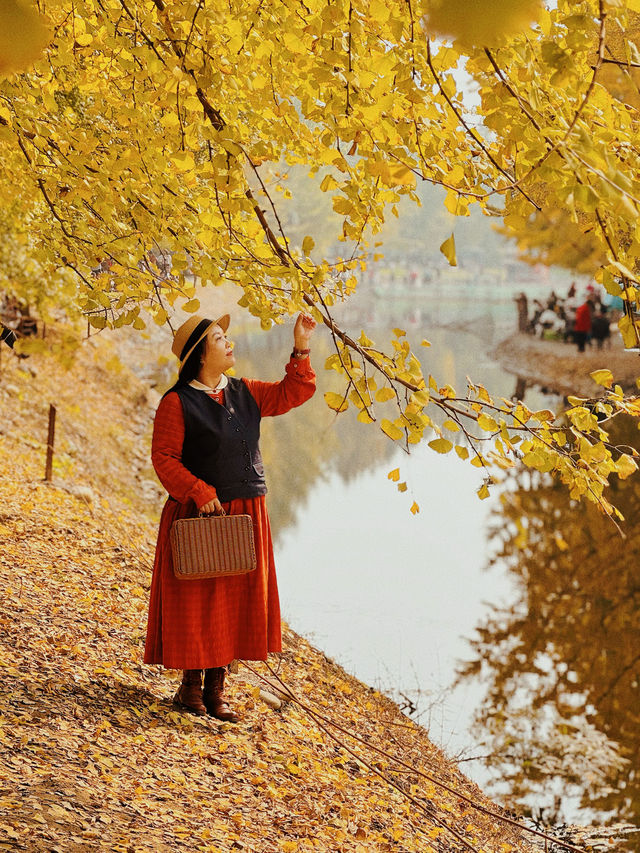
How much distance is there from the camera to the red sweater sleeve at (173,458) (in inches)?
143

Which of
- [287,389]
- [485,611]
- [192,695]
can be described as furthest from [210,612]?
[485,611]

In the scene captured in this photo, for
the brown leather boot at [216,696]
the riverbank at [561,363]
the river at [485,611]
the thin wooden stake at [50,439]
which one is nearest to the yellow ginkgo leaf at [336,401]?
the river at [485,611]

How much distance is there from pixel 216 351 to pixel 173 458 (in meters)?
0.49

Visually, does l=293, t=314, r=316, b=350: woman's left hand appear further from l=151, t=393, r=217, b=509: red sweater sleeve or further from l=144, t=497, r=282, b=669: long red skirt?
l=144, t=497, r=282, b=669: long red skirt

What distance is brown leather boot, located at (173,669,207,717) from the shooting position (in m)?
4.00

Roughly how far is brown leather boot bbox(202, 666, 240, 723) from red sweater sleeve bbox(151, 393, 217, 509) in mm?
884

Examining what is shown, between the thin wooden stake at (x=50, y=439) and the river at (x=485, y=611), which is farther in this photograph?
the thin wooden stake at (x=50, y=439)

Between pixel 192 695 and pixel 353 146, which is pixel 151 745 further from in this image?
pixel 353 146

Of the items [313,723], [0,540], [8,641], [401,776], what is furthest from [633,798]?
[0,540]

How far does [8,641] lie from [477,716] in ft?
12.1

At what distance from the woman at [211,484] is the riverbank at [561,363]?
12.3m

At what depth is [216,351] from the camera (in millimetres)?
3773

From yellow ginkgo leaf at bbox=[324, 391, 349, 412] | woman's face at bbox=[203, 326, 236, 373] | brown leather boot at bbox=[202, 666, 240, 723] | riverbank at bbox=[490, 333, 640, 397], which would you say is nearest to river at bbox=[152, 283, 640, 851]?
yellow ginkgo leaf at bbox=[324, 391, 349, 412]

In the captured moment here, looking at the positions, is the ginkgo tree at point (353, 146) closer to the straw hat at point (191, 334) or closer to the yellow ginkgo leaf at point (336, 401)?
the yellow ginkgo leaf at point (336, 401)
